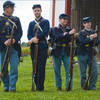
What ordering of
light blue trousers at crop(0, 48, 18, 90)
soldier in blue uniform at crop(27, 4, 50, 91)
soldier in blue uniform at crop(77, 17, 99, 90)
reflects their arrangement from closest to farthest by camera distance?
light blue trousers at crop(0, 48, 18, 90) → soldier in blue uniform at crop(27, 4, 50, 91) → soldier in blue uniform at crop(77, 17, 99, 90)

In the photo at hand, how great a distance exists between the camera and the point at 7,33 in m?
8.68

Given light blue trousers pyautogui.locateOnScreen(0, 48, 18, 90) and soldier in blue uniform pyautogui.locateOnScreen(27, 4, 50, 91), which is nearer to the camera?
light blue trousers pyautogui.locateOnScreen(0, 48, 18, 90)

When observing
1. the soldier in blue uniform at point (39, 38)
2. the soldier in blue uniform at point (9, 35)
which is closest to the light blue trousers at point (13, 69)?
the soldier in blue uniform at point (9, 35)

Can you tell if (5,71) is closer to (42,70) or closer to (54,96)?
(42,70)

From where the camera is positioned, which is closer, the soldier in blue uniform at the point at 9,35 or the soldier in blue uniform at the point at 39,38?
the soldier in blue uniform at the point at 9,35

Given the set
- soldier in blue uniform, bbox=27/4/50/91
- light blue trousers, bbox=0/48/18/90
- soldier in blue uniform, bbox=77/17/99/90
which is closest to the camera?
light blue trousers, bbox=0/48/18/90

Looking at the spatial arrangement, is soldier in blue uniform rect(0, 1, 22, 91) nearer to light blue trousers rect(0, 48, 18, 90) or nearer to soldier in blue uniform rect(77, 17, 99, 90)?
light blue trousers rect(0, 48, 18, 90)

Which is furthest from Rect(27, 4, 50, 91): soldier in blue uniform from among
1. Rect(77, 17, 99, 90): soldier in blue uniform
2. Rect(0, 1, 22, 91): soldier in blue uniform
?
Rect(77, 17, 99, 90): soldier in blue uniform

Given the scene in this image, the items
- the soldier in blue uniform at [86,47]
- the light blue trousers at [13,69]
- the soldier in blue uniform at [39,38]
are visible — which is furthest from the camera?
the soldier in blue uniform at [86,47]

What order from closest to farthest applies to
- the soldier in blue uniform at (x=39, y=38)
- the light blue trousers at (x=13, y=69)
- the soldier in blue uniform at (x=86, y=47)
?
the light blue trousers at (x=13, y=69) < the soldier in blue uniform at (x=39, y=38) < the soldier in blue uniform at (x=86, y=47)

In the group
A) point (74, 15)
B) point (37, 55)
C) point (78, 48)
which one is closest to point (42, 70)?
point (37, 55)

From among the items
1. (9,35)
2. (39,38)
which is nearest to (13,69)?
(9,35)

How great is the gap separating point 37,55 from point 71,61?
74cm

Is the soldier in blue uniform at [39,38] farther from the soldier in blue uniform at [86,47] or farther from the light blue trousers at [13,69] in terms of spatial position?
the soldier in blue uniform at [86,47]
